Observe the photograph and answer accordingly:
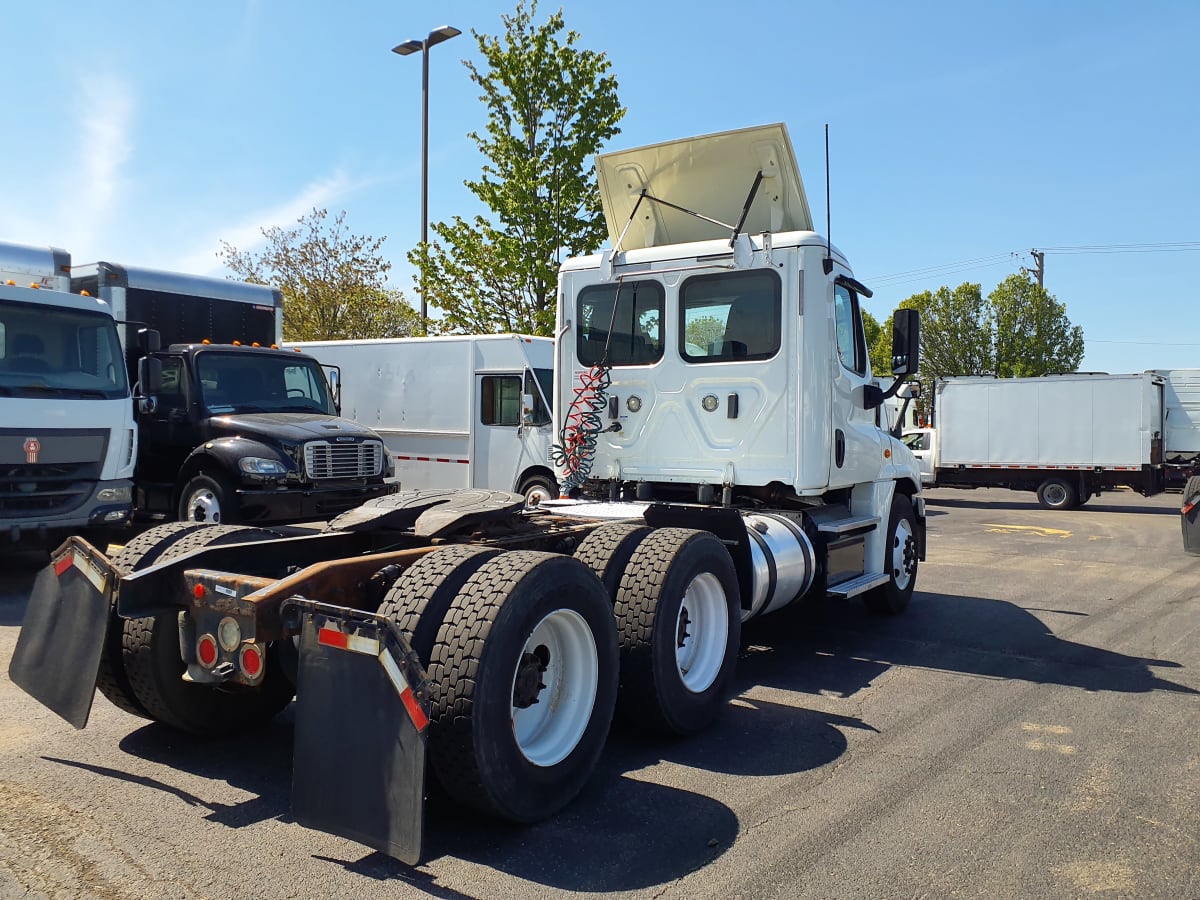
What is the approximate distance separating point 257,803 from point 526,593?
59.8 inches

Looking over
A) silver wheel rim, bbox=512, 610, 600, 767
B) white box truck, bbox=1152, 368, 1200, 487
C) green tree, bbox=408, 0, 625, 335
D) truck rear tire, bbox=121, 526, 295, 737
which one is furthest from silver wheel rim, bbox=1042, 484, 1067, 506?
truck rear tire, bbox=121, 526, 295, 737

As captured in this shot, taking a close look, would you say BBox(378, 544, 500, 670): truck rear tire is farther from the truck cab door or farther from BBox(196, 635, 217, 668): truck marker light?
the truck cab door

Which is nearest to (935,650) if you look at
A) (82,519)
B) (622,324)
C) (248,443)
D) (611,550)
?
(611,550)

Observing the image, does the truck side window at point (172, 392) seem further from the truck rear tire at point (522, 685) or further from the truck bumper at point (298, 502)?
the truck rear tire at point (522, 685)

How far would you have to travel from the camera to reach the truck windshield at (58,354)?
29.2 ft

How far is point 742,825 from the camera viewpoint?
391 centimetres

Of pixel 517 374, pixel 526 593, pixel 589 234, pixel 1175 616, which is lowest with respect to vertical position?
pixel 1175 616

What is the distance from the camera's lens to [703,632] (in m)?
5.49

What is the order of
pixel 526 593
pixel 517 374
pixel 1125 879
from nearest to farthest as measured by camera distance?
pixel 1125 879 < pixel 526 593 < pixel 517 374

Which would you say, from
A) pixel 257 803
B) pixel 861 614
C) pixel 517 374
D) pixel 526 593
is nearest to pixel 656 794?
pixel 526 593

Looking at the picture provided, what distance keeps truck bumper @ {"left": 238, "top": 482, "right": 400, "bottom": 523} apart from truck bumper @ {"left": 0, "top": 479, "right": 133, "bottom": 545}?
3.67 feet

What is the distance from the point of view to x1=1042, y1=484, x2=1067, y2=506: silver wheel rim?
21.6 meters

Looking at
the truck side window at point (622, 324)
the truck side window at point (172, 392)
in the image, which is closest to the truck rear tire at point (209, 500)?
the truck side window at point (172, 392)

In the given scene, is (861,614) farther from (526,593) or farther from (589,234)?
(589,234)
